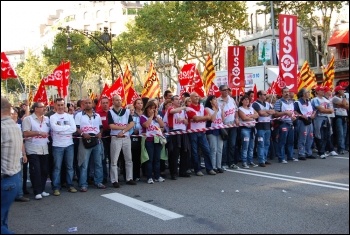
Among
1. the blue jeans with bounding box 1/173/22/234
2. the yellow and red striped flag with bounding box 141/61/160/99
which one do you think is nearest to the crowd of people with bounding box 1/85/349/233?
the blue jeans with bounding box 1/173/22/234

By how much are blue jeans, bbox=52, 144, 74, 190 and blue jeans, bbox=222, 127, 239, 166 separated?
12.8 feet

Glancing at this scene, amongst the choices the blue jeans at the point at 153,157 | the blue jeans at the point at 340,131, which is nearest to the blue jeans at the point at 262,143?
the blue jeans at the point at 340,131

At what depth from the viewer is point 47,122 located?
887 centimetres

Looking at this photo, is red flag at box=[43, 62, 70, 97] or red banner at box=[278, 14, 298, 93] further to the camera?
red flag at box=[43, 62, 70, 97]

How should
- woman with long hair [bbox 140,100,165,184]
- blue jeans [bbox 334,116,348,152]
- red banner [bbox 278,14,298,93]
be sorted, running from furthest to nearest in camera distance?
blue jeans [bbox 334,116,348,152] → woman with long hair [bbox 140,100,165,184] → red banner [bbox 278,14,298,93]

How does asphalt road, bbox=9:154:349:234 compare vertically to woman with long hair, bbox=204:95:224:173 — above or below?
below

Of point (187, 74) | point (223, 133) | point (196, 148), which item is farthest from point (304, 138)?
point (187, 74)

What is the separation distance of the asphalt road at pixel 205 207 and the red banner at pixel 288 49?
7.01 ft

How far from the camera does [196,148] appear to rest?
10.6 meters

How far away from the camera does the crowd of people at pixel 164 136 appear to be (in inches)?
351

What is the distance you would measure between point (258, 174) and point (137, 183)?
2.61 m

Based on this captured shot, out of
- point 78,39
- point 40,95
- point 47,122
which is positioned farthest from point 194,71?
point 78,39

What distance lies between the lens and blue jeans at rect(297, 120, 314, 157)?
12.3 meters

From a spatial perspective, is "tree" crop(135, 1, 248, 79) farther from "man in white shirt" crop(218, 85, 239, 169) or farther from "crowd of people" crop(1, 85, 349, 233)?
"man in white shirt" crop(218, 85, 239, 169)
